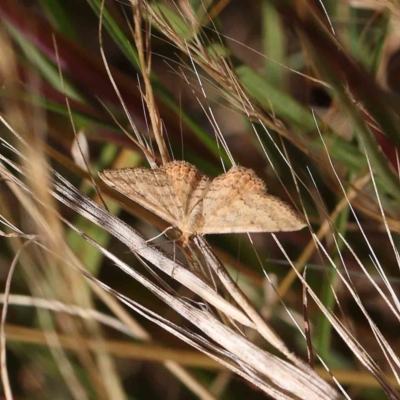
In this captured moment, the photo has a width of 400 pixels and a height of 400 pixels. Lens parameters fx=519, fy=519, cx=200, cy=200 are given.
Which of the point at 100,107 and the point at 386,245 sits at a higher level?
the point at 386,245

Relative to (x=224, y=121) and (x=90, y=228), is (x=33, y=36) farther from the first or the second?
(x=224, y=121)

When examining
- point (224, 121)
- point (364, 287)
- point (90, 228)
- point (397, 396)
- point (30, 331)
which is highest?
point (224, 121)

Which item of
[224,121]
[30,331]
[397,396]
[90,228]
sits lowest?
[30,331]

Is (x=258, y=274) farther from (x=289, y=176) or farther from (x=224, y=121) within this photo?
(x=224, y=121)

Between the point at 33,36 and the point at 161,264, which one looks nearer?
the point at 161,264

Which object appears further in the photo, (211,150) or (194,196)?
(211,150)

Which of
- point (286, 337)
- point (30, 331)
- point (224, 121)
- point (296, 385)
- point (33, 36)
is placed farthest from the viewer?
point (224, 121)

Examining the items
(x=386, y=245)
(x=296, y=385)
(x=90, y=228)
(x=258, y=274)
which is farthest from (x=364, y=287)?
(x=296, y=385)

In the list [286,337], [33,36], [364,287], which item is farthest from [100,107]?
[364,287]

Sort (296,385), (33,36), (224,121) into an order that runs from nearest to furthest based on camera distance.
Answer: (296,385), (33,36), (224,121)
